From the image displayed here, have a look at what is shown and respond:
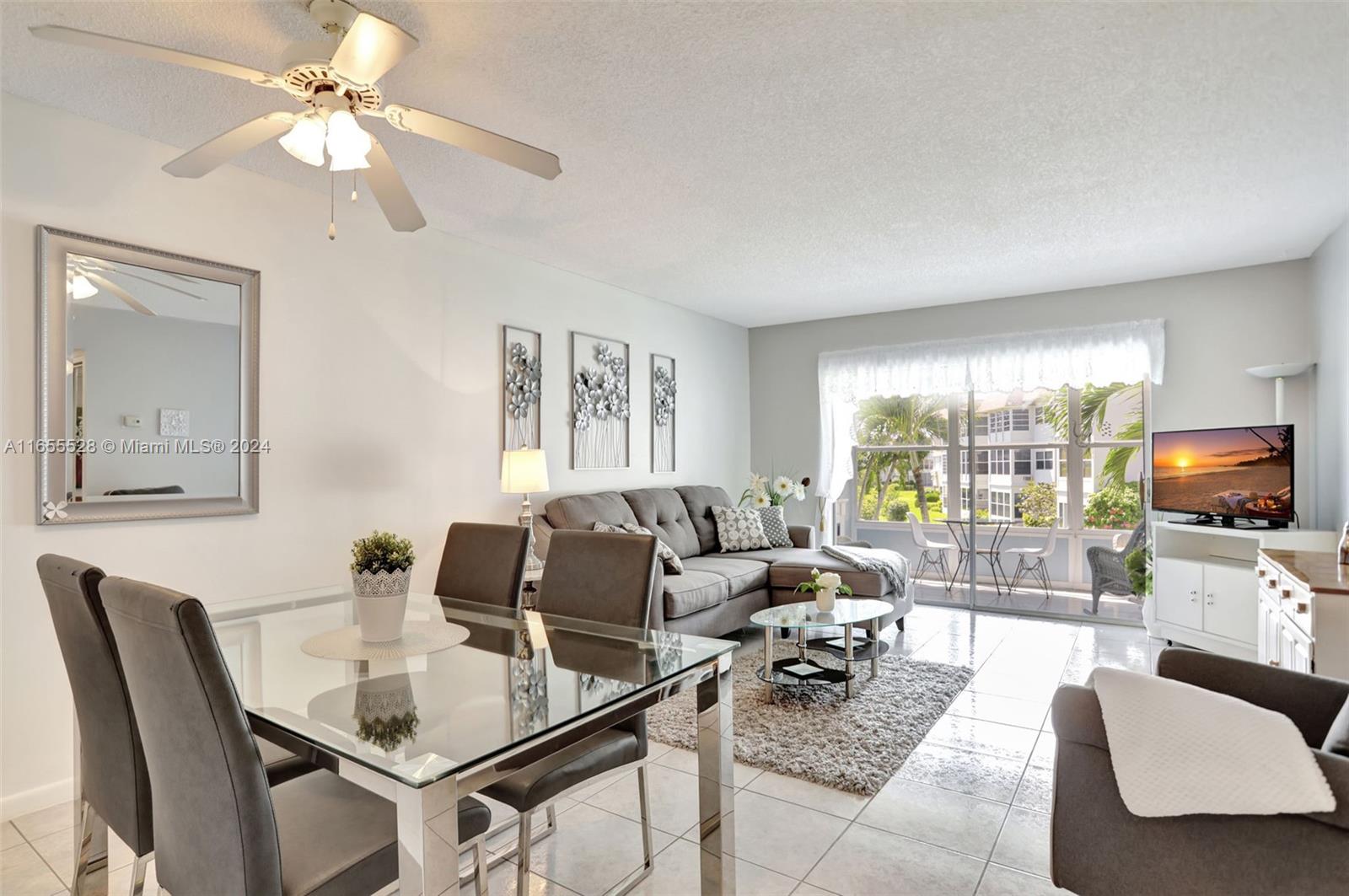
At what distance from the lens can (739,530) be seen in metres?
5.33

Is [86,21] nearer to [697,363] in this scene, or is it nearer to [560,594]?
[560,594]

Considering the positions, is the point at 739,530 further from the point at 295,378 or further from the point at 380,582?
the point at 380,582

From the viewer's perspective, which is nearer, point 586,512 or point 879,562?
point 586,512

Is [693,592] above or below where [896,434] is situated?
below

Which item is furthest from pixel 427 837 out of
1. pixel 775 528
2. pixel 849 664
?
pixel 775 528

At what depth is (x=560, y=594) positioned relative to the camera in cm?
236

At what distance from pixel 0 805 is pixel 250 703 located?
5.87ft

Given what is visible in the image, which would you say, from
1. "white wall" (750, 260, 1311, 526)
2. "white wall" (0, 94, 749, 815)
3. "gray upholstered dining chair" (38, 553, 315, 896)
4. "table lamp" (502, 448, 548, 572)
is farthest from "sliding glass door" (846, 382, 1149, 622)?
"gray upholstered dining chair" (38, 553, 315, 896)

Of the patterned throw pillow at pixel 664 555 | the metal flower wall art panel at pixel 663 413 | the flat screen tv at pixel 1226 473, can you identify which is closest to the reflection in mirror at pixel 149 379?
the patterned throw pillow at pixel 664 555

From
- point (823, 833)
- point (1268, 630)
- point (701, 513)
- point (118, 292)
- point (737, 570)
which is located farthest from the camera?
point (701, 513)

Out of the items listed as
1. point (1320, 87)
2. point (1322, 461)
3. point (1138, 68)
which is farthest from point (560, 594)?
point (1322, 461)

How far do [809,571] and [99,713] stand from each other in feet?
12.5

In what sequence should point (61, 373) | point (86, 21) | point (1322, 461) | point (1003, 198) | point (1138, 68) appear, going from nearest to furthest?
point (86, 21)
point (1138, 68)
point (61, 373)
point (1003, 198)
point (1322, 461)

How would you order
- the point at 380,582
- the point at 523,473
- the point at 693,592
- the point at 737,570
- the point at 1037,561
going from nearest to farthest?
the point at 380,582, the point at 523,473, the point at 693,592, the point at 737,570, the point at 1037,561
